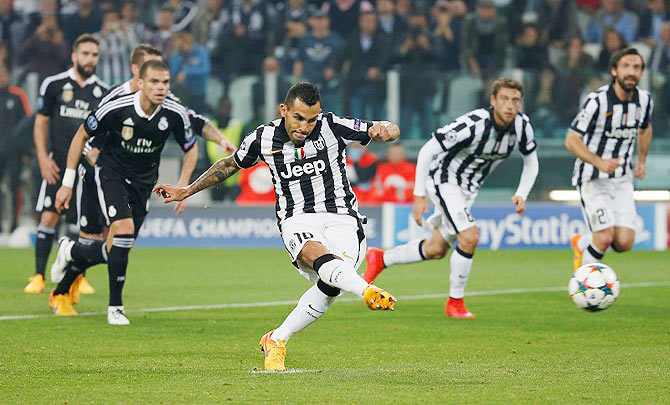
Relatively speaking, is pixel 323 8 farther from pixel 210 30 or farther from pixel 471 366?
pixel 471 366

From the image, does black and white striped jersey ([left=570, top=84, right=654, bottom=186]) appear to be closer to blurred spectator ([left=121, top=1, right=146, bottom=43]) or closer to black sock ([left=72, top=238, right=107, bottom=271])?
black sock ([left=72, top=238, right=107, bottom=271])

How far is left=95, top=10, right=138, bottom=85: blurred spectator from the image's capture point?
720 inches

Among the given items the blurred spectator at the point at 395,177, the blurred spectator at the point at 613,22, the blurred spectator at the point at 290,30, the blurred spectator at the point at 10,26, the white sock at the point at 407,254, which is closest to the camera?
the white sock at the point at 407,254

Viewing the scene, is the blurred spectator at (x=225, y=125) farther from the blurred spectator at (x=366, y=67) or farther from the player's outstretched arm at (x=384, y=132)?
the player's outstretched arm at (x=384, y=132)

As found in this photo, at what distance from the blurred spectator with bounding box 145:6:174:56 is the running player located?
8.45 m

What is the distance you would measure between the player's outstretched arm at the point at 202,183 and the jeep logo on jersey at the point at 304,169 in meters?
0.31

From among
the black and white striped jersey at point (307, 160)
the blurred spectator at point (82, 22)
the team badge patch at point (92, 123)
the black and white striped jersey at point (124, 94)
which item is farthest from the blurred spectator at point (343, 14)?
the black and white striped jersey at point (307, 160)

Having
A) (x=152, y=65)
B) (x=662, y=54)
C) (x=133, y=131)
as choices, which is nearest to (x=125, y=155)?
(x=133, y=131)

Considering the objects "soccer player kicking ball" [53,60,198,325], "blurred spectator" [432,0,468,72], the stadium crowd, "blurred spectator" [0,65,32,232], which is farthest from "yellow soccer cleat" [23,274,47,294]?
"blurred spectator" [432,0,468,72]

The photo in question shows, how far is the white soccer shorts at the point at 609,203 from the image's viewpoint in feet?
35.7

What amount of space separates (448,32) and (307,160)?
41.8 ft

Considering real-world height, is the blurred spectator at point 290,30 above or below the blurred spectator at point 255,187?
above

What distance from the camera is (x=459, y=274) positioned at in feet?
32.2

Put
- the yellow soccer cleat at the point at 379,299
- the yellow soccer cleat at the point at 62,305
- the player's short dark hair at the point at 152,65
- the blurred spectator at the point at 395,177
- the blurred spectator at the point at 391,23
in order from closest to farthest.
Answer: the yellow soccer cleat at the point at 379,299 → the player's short dark hair at the point at 152,65 → the yellow soccer cleat at the point at 62,305 → the blurred spectator at the point at 395,177 → the blurred spectator at the point at 391,23
